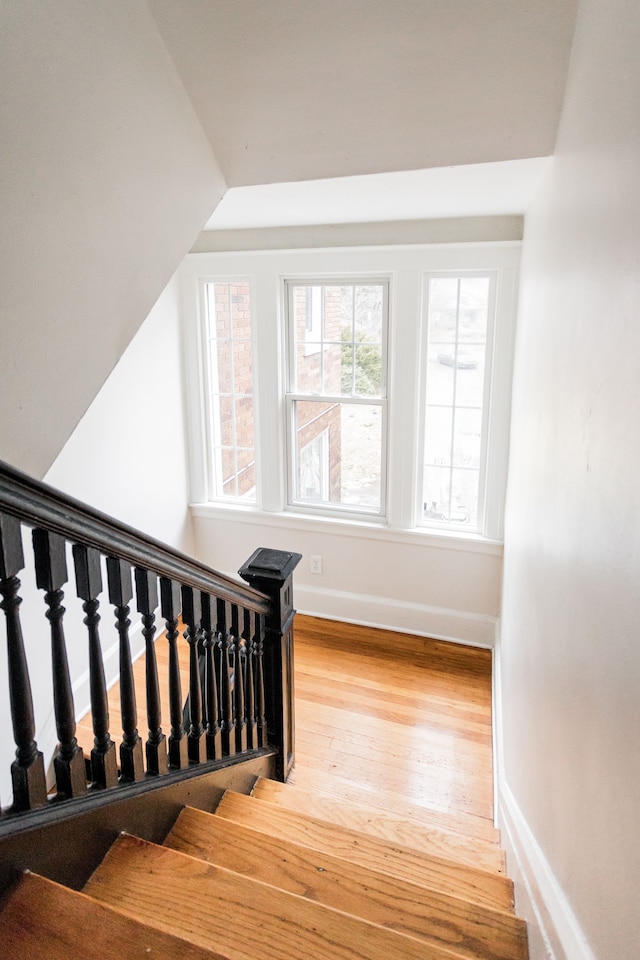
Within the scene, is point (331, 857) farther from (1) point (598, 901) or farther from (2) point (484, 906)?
(1) point (598, 901)

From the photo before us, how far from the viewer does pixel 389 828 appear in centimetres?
206

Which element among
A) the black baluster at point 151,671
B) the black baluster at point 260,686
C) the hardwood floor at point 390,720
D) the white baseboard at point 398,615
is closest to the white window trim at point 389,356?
the white baseboard at point 398,615

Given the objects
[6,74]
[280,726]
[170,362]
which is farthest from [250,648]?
[170,362]

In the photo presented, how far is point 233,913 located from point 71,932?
1.13ft

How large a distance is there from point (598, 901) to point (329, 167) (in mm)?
1889

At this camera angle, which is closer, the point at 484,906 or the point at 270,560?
the point at 484,906

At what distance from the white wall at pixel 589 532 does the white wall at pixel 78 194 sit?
3.43ft

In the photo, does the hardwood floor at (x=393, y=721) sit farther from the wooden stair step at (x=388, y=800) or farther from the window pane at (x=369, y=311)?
the window pane at (x=369, y=311)

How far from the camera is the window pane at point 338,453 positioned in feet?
11.9

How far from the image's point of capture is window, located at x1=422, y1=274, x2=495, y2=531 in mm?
3221

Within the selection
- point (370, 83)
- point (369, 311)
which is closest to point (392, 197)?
point (370, 83)

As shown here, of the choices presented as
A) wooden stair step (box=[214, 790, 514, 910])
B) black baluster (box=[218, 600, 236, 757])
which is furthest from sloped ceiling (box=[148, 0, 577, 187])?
wooden stair step (box=[214, 790, 514, 910])

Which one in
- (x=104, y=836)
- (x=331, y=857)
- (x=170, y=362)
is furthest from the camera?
(x=170, y=362)

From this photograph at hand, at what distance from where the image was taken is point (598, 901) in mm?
925
